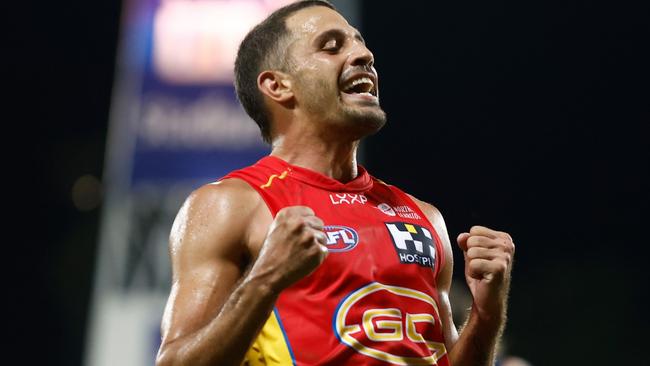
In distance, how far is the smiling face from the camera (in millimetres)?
2639

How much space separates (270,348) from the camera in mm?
2270

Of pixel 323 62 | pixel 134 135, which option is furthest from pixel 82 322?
pixel 323 62

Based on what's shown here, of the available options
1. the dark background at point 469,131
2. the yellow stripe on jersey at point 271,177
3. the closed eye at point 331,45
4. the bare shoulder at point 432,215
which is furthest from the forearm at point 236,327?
the dark background at point 469,131

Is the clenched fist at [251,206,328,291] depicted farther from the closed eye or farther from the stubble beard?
the closed eye

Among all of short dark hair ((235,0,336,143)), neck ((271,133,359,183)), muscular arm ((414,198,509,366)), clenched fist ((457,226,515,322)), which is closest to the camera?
clenched fist ((457,226,515,322))

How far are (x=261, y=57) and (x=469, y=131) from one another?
11.0 metres

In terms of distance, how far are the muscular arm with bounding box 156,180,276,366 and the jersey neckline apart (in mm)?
196

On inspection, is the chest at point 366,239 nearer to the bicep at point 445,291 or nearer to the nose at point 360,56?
the bicep at point 445,291

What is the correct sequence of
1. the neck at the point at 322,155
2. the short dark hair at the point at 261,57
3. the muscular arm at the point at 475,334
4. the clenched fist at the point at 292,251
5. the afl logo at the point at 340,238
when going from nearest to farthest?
the clenched fist at the point at 292,251 → the afl logo at the point at 340,238 → the muscular arm at the point at 475,334 → the neck at the point at 322,155 → the short dark hair at the point at 261,57

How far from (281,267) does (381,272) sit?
0.37 meters

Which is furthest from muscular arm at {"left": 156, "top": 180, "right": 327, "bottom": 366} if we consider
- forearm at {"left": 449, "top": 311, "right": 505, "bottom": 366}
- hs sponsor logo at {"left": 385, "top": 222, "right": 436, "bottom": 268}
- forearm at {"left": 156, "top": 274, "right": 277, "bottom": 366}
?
forearm at {"left": 449, "top": 311, "right": 505, "bottom": 366}

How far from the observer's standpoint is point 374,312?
2.28 metres

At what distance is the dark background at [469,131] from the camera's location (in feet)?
41.9

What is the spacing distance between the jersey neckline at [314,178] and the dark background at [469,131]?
32.1 feet
